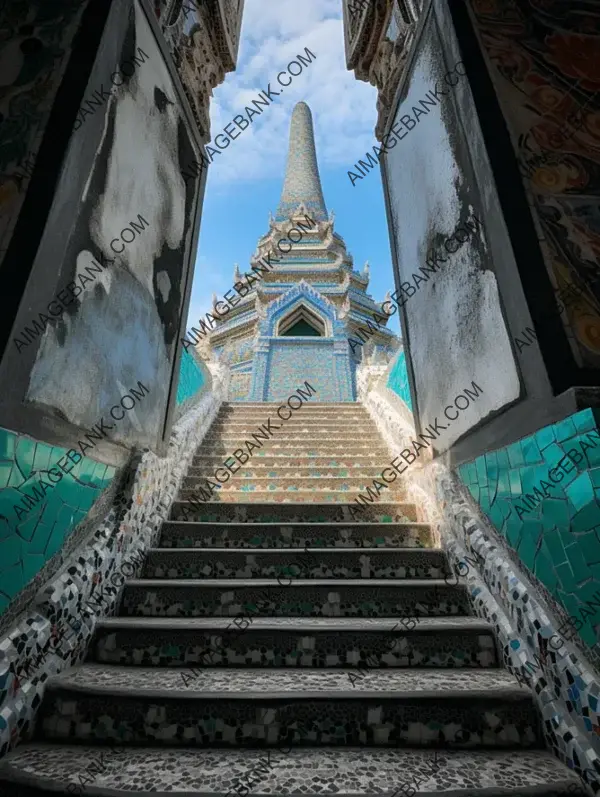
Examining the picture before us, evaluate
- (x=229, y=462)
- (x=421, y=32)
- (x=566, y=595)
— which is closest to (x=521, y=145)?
(x=421, y=32)

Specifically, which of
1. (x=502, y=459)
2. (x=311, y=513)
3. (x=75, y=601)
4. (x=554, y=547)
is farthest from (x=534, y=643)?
(x=75, y=601)

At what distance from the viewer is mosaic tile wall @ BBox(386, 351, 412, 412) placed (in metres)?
4.62

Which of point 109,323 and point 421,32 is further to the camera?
point 421,32

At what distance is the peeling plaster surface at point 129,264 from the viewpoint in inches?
82.0

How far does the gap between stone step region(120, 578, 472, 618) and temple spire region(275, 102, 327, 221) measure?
21.0 meters

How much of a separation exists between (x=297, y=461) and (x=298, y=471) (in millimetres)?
253

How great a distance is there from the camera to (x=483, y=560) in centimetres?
226

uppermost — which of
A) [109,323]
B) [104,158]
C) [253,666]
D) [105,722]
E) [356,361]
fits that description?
[356,361]

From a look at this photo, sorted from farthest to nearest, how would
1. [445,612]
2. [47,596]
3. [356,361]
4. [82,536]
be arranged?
[356,361] < [445,612] < [82,536] < [47,596]

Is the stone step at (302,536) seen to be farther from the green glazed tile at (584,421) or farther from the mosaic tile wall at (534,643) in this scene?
the green glazed tile at (584,421)

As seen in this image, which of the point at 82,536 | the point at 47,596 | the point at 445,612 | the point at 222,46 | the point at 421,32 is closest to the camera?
the point at 47,596

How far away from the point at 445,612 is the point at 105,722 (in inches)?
74.3

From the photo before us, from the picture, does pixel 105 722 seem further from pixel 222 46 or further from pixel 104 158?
pixel 222 46

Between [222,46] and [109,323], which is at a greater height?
[222,46]
